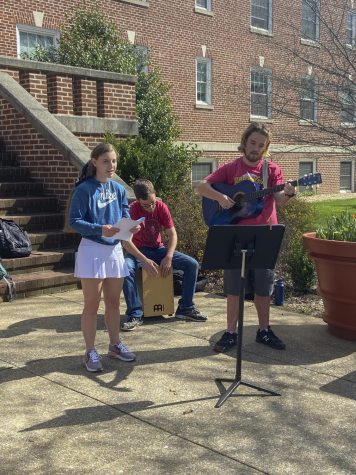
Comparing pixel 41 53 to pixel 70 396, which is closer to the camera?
pixel 70 396

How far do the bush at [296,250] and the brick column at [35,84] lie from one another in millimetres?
4220

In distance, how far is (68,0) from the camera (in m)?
16.2

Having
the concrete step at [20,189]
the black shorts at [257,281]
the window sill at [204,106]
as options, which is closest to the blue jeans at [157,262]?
the black shorts at [257,281]

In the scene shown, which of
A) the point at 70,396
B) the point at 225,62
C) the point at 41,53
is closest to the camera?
the point at 70,396

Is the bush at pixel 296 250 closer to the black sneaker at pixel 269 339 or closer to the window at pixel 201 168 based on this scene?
the black sneaker at pixel 269 339

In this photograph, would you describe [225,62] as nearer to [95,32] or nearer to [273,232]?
[95,32]

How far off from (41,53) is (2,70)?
15.9 ft

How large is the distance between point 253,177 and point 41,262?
3.49m

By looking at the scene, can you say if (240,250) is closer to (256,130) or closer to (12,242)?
(256,130)

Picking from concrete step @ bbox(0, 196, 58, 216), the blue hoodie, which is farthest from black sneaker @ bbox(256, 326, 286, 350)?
concrete step @ bbox(0, 196, 58, 216)

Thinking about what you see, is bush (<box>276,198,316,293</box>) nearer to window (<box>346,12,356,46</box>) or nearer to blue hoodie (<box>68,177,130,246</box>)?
window (<box>346,12,356,46</box>)

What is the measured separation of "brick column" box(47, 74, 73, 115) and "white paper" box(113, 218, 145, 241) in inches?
222

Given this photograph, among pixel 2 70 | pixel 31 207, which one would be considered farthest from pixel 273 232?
pixel 2 70

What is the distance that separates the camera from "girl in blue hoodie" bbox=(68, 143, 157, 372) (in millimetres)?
4281
